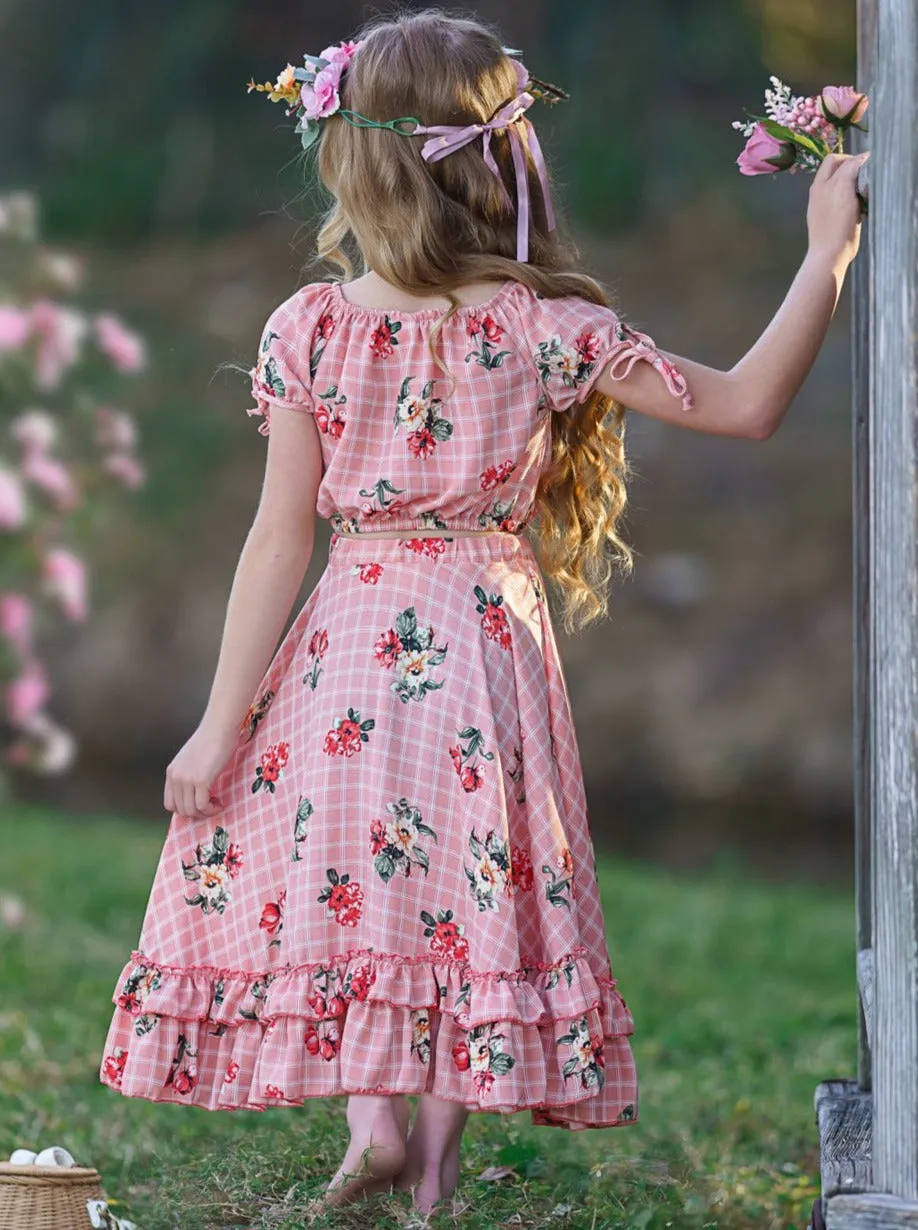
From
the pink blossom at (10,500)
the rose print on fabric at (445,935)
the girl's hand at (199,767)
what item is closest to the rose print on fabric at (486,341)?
the girl's hand at (199,767)

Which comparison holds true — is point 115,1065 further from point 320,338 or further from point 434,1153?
point 320,338

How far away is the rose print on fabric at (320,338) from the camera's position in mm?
2146

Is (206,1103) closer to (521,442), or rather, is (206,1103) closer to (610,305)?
(521,442)

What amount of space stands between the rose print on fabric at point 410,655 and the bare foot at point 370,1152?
491 millimetres

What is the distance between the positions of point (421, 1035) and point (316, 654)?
1.58ft

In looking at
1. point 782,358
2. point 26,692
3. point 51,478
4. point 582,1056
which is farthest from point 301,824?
point 26,692

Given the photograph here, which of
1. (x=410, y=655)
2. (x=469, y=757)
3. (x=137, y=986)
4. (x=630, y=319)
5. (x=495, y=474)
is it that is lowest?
(x=137, y=986)

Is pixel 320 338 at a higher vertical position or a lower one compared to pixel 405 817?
higher

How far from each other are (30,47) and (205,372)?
2.65 m

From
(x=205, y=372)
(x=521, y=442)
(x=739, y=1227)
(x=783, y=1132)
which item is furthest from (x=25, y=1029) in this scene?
(x=205, y=372)

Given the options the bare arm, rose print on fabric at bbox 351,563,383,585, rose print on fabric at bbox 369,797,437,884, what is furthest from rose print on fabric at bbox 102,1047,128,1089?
rose print on fabric at bbox 351,563,383,585

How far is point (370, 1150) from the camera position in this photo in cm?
208

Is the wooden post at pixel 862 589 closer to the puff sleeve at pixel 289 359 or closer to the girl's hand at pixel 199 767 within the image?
the puff sleeve at pixel 289 359

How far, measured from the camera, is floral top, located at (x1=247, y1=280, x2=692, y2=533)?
2.11m
